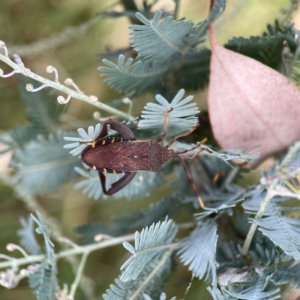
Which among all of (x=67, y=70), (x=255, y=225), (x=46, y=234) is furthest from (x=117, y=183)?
(x=67, y=70)

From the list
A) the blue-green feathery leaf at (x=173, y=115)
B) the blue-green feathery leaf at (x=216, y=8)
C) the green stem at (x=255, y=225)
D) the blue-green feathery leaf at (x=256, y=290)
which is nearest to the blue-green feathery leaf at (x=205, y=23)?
the blue-green feathery leaf at (x=216, y=8)

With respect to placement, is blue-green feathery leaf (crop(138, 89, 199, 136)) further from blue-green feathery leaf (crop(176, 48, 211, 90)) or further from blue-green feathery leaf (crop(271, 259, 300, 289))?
blue-green feathery leaf (crop(271, 259, 300, 289))

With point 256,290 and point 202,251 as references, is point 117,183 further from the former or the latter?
point 256,290

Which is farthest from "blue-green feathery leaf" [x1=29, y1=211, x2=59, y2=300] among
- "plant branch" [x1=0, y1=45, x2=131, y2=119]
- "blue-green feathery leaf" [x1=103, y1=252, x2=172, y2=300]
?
"plant branch" [x1=0, y1=45, x2=131, y2=119]

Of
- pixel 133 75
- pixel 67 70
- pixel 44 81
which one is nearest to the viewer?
pixel 44 81

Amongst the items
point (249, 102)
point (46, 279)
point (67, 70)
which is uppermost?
point (249, 102)

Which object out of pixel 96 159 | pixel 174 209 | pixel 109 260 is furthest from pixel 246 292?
pixel 109 260
